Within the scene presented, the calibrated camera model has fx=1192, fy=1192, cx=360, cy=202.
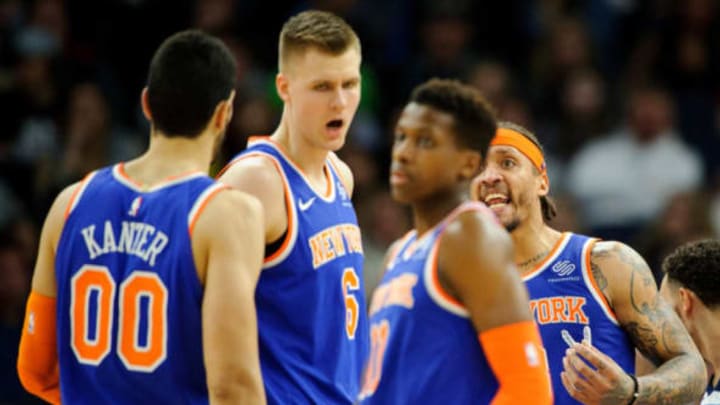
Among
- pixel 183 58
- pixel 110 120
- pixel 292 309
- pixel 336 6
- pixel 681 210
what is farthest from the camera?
pixel 336 6

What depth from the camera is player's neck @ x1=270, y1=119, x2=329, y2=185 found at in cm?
542

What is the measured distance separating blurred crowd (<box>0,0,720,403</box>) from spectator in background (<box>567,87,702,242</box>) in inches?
0.5

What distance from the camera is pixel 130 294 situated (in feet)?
14.2

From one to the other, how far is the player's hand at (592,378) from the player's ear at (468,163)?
3.52ft

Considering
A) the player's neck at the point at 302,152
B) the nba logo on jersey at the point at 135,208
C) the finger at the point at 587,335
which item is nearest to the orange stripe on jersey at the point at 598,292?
the finger at the point at 587,335

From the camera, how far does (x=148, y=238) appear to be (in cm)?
432

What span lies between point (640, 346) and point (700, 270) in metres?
0.44

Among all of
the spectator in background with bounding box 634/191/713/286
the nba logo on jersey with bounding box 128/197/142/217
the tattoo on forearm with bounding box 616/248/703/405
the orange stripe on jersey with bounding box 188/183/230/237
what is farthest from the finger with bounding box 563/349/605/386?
the spectator in background with bounding box 634/191/713/286

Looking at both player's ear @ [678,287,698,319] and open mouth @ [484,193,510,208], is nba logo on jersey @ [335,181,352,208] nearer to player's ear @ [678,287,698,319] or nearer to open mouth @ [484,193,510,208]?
open mouth @ [484,193,510,208]

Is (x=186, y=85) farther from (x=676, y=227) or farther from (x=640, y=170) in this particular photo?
(x=640, y=170)

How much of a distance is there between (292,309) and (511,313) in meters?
1.43

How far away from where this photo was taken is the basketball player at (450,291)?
389 cm

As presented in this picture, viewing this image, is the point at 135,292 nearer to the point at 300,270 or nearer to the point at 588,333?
the point at 300,270

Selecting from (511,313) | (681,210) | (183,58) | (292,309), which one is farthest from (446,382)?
(681,210)
